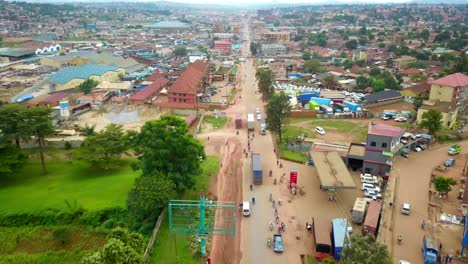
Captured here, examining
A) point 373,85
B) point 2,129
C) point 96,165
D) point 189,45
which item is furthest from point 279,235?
point 189,45

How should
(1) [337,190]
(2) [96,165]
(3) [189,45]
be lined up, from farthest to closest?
1. (3) [189,45]
2. (2) [96,165]
3. (1) [337,190]

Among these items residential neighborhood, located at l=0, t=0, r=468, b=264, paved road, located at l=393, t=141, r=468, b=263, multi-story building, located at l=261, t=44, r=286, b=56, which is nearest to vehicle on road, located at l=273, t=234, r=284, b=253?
residential neighborhood, located at l=0, t=0, r=468, b=264

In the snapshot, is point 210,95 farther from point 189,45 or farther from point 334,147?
point 189,45

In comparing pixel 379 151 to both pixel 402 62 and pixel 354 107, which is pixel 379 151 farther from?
pixel 402 62

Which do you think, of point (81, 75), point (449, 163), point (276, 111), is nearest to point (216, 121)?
point (276, 111)

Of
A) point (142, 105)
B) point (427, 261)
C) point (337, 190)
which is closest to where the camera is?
point (427, 261)

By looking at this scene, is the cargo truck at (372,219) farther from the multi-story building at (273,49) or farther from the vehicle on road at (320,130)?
the multi-story building at (273,49)
